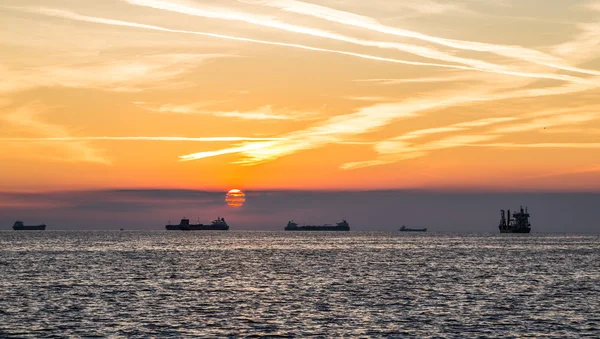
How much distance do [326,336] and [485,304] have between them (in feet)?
87.1

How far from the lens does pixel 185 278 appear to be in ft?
374

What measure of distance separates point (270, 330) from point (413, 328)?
12.2m

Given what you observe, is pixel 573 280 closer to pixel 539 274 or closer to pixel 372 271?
pixel 539 274

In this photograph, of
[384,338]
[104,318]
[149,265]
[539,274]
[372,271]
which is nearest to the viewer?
[384,338]

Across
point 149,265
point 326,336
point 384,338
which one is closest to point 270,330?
point 326,336

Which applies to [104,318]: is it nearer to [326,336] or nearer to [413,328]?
[326,336]

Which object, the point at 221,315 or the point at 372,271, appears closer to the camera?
the point at 221,315

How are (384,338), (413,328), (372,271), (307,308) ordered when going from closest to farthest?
(384,338) → (413,328) → (307,308) → (372,271)

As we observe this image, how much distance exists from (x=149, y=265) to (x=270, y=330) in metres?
92.2

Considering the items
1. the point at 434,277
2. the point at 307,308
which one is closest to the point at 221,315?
the point at 307,308

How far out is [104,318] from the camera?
6781 cm

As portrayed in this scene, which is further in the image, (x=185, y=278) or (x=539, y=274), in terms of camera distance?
(x=539, y=274)

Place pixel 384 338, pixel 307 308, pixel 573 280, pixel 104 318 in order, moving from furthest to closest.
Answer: pixel 573 280 → pixel 307 308 → pixel 104 318 → pixel 384 338

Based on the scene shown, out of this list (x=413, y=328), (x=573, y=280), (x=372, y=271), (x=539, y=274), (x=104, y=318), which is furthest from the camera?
(x=372, y=271)
